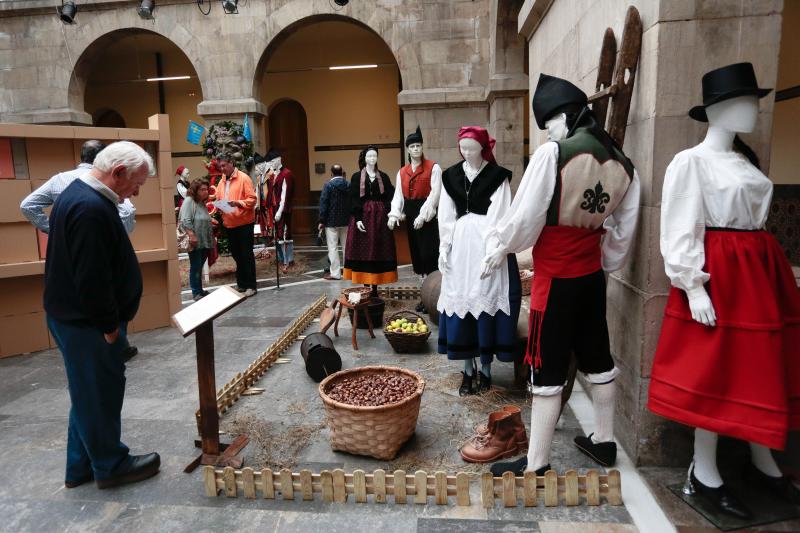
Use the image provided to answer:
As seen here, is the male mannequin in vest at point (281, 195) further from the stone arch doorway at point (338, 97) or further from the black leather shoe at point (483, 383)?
the black leather shoe at point (483, 383)

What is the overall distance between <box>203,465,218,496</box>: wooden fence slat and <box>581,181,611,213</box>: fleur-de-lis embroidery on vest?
2239 millimetres

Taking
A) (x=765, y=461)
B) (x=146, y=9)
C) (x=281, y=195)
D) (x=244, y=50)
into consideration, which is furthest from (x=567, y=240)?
(x=146, y=9)

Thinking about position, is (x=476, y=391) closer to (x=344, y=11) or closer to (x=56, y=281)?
(x=56, y=281)

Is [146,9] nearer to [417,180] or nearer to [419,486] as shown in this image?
[417,180]

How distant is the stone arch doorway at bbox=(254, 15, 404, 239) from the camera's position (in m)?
14.2

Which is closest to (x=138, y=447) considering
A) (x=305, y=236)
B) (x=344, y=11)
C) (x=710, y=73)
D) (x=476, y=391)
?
(x=476, y=391)

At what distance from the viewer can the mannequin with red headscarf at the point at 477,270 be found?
12.7 feet

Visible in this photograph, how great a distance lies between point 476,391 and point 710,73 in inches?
99.7

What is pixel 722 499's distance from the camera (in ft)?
8.40

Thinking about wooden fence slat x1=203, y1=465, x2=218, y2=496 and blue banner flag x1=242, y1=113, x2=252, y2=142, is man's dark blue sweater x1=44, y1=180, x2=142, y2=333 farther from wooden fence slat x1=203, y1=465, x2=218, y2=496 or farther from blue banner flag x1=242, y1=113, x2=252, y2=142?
blue banner flag x1=242, y1=113, x2=252, y2=142

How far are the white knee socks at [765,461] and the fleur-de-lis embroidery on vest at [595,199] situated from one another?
137 cm

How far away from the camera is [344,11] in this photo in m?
10.5

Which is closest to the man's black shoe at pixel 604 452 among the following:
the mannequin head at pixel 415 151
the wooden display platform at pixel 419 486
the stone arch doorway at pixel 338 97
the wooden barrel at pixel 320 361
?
the wooden display platform at pixel 419 486

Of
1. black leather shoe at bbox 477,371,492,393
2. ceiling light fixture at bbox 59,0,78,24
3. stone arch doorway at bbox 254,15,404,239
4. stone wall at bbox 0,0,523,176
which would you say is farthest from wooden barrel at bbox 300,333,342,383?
stone arch doorway at bbox 254,15,404,239
